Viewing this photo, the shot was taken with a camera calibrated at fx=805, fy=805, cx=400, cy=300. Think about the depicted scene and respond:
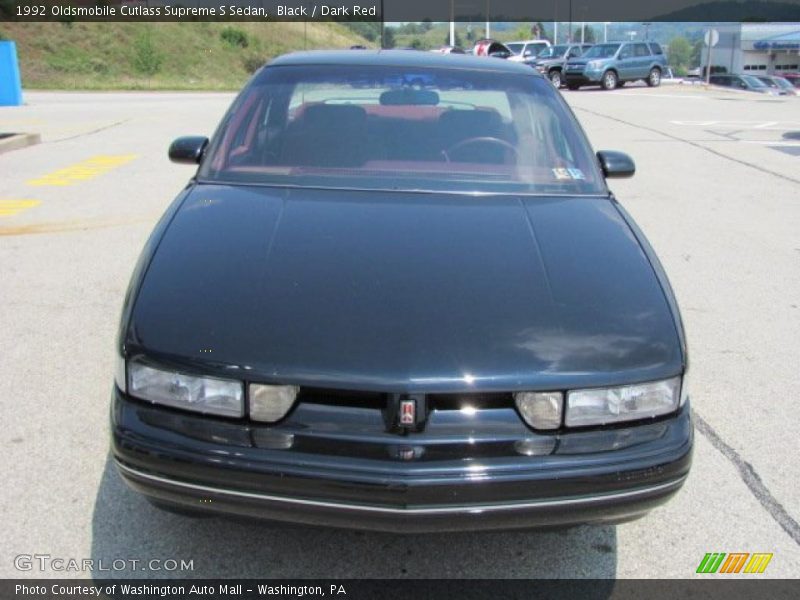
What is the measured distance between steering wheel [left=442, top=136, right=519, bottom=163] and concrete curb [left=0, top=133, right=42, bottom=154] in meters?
10.5

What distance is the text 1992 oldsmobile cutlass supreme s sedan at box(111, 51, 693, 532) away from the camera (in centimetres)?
221

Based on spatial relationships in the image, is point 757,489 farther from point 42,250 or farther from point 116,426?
→ point 42,250

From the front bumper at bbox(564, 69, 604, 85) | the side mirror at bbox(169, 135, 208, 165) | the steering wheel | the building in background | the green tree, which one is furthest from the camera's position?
the green tree

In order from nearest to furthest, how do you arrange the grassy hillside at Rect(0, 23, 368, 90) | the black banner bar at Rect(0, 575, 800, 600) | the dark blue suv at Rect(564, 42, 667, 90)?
the black banner bar at Rect(0, 575, 800, 600)
the dark blue suv at Rect(564, 42, 667, 90)
the grassy hillside at Rect(0, 23, 368, 90)

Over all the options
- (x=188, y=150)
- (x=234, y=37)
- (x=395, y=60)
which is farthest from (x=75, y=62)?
(x=395, y=60)

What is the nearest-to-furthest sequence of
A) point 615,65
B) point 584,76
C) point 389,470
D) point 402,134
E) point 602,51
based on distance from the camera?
point 389,470
point 402,134
point 584,76
point 615,65
point 602,51

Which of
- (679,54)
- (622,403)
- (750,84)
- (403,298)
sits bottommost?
(679,54)

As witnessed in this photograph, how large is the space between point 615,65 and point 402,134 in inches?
1070

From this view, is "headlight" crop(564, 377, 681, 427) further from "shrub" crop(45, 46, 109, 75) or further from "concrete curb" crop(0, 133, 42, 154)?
"shrub" crop(45, 46, 109, 75)

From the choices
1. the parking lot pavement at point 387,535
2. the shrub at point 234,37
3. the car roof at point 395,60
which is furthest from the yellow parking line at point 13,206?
the shrub at point 234,37

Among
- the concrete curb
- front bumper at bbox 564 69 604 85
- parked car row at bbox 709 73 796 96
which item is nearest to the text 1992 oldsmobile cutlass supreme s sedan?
the concrete curb

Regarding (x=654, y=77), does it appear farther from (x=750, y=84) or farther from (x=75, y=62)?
(x=75, y=62)

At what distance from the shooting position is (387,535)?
2293 millimetres

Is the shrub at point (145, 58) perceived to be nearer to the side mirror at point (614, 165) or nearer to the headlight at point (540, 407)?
the side mirror at point (614, 165)
